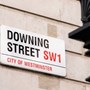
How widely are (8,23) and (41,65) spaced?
0.69 metres

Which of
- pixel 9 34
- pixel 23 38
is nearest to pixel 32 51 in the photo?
pixel 23 38

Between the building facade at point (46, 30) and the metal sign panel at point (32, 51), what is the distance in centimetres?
8

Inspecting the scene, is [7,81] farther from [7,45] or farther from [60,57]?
[60,57]

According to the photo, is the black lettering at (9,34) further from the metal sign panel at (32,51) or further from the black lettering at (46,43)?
the black lettering at (46,43)

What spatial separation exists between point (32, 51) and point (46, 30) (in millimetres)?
473

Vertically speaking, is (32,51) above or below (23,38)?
below

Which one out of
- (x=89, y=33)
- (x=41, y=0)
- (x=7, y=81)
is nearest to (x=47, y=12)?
(x=41, y=0)

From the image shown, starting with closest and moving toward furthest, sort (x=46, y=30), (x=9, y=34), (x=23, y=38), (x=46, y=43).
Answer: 1. (x=9, y=34)
2. (x=23, y=38)
3. (x=46, y=43)
4. (x=46, y=30)

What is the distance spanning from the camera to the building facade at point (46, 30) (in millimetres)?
4605

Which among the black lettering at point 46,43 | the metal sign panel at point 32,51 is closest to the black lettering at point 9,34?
the metal sign panel at point 32,51

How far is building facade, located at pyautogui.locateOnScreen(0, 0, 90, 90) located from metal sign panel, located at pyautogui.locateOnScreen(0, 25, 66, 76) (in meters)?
0.08

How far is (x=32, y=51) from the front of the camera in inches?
188

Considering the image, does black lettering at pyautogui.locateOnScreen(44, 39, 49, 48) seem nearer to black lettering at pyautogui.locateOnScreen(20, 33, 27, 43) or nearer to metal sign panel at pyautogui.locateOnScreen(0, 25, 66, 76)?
metal sign panel at pyautogui.locateOnScreen(0, 25, 66, 76)

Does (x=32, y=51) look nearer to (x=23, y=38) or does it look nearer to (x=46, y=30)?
(x=23, y=38)
